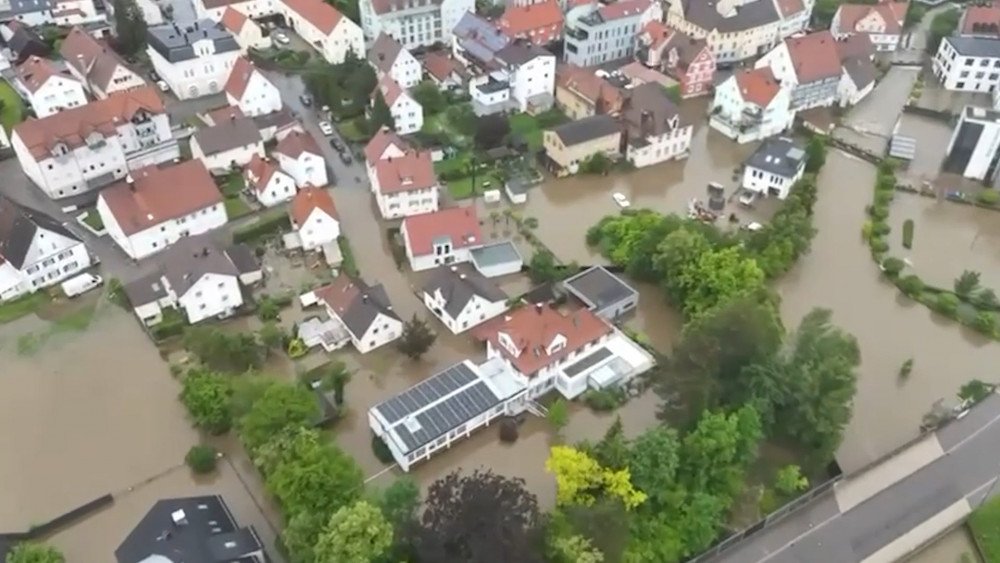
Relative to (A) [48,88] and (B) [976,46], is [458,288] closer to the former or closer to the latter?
(A) [48,88]

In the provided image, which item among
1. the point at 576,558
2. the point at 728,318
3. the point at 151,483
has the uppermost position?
the point at 728,318

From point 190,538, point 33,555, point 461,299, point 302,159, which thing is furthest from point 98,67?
point 190,538

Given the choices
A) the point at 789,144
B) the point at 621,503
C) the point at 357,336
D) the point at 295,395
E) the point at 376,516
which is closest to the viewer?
the point at 376,516

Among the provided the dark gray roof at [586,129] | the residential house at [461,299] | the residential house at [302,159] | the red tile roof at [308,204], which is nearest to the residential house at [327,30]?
the residential house at [302,159]

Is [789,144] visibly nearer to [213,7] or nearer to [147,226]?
[147,226]

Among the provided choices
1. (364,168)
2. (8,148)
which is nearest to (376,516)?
(364,168)

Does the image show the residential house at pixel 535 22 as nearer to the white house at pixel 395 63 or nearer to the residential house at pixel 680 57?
the residential house at pixel 680 57
